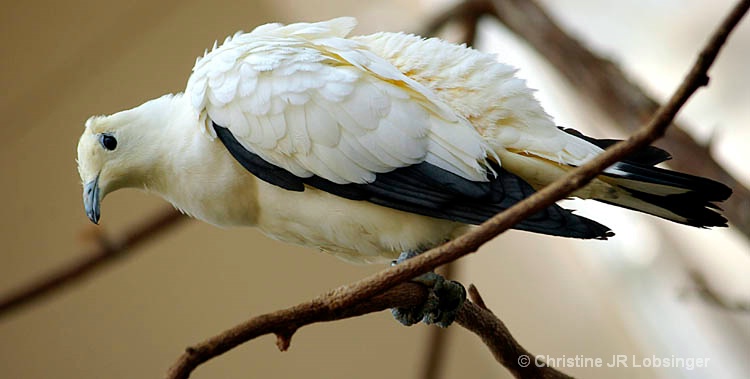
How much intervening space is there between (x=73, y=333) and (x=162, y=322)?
26 cm

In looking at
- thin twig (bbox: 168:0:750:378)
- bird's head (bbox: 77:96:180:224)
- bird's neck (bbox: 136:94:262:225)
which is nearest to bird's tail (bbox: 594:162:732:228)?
thin twig (bbox: 168:0:750:378)

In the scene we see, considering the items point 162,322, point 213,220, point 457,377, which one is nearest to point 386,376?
point 457,377

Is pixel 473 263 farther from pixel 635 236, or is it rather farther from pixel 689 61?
pixel 689 61

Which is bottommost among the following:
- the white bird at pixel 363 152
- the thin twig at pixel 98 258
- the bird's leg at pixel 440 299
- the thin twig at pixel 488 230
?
the bird's leg at pixel 440 299

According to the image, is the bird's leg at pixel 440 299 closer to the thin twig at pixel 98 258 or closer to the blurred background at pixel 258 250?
the thin twig at pixel 98 258

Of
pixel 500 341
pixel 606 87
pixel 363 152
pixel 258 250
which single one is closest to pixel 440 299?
pixel 500 341

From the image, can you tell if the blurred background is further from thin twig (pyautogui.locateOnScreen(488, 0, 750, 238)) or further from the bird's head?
the bird's head

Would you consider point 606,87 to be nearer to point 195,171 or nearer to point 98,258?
point 195,171

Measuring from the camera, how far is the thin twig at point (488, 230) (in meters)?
0.63

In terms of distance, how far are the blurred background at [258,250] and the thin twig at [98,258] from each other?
0.54 metres

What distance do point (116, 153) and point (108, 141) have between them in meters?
0.02

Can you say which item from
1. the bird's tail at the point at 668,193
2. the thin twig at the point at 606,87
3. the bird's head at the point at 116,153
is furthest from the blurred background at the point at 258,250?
the bird's tail at the point at 668,193

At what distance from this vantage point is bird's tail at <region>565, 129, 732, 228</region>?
93 cm

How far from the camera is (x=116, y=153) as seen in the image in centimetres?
109
